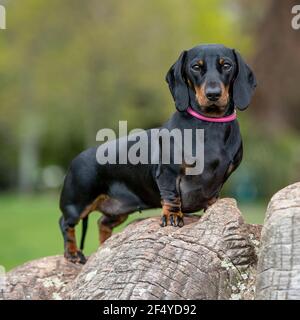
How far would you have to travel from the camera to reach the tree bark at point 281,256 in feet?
11.0

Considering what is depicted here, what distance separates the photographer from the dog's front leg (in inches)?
169

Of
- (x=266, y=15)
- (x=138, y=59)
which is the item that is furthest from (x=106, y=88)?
(x=266, y=15)

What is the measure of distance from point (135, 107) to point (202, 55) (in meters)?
29.8

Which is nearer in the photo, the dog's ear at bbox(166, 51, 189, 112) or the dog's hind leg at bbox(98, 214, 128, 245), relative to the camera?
the dog's ear at bbox(166, 51, 189, 112)

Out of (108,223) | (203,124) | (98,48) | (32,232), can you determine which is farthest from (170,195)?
(98,48)

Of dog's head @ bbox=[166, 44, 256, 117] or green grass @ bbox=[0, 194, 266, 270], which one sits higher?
dog's head @ bbox=[166, 44, 256, 117]

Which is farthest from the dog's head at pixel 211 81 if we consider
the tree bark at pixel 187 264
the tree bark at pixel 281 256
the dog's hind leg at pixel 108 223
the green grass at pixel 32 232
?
the green grass at pixel 32 232

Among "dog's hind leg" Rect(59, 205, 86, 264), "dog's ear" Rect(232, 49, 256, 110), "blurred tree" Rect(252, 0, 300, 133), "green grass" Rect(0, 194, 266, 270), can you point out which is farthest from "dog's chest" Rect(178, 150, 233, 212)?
"blurred tree" Rect(252, 0, 300, 133)

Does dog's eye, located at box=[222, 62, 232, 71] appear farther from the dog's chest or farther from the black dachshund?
the dog's chest

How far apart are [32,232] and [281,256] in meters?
13.1

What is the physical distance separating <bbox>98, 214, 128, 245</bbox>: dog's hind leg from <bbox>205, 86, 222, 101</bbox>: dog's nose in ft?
4.19

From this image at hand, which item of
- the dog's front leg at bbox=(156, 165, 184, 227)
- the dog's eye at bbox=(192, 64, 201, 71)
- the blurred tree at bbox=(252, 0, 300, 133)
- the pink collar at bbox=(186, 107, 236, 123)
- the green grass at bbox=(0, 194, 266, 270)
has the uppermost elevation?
the blurred tree at bbox=(252, 0, 300, 133)

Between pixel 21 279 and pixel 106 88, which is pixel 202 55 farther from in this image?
pixel 106 88

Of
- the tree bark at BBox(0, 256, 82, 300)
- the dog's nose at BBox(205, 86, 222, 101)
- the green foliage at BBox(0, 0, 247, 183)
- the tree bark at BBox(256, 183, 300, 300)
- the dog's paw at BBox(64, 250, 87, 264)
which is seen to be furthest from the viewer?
the green foliage at BBox(0, 0, 247, 183)
